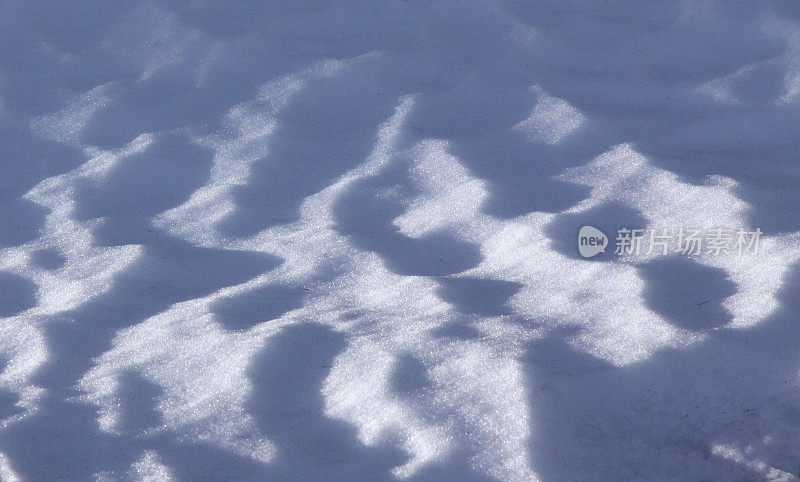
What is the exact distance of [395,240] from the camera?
1.74 metres

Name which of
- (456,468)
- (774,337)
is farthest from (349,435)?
(774,337)

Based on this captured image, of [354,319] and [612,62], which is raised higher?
[612,62]

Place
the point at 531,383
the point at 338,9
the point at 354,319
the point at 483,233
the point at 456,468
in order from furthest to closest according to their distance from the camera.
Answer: the point at 338,9 < the point at 483,233 < the point at 354,319 < the point at 531,383 < the point at 456,468

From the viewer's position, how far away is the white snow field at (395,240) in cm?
126

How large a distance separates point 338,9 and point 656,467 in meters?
1.72

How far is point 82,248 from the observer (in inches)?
70.1

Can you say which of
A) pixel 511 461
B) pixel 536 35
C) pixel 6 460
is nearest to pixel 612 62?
pixel 536 35

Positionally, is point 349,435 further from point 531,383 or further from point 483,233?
point 483,233

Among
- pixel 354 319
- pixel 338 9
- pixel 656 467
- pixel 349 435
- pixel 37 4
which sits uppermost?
pixel 37 4

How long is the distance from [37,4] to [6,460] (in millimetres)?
1723

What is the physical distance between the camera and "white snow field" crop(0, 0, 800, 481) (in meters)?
1.26

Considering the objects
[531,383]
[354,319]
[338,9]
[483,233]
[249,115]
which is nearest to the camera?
[531,383]

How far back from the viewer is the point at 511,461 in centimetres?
119

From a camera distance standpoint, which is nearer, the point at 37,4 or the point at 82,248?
the point at 82,248
